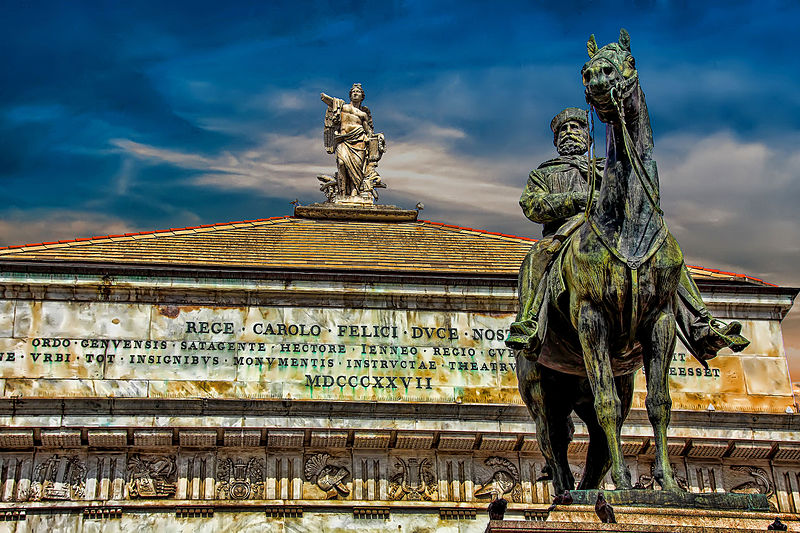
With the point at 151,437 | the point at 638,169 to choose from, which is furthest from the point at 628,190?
the point at 151,437

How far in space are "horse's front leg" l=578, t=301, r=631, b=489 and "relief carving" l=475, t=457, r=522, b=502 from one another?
1335cm

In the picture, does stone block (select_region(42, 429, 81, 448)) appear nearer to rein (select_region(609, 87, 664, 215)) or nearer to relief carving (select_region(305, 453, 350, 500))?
relief carving (select_region(305, 453, 350, 500))

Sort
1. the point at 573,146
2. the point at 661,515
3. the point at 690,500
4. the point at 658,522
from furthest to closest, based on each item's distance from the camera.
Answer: the point at 573,146
the point at 690,500
the point at 661,515
the point at 658,522

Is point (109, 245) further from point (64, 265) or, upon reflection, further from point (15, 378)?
point (15, 378)

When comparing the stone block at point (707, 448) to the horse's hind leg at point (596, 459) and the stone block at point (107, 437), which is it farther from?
the horse's hind leg at point (596, 459)

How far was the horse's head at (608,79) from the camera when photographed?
945 cm

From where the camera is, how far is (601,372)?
9.43m

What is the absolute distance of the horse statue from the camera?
938 cm

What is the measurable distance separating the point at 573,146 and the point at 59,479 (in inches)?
548

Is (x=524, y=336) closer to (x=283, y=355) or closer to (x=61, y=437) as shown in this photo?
(x=61, y=437)

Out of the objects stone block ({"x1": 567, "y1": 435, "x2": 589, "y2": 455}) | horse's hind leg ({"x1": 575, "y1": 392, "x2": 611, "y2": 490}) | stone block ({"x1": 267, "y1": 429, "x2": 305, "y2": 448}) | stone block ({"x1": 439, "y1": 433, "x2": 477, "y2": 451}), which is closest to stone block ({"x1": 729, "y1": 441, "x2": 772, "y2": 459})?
stone block ({"x1": 567, "y1": 435, "x2": 589, "y2": 455})

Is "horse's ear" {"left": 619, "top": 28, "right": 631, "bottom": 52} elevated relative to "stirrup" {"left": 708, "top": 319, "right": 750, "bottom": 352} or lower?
elevated

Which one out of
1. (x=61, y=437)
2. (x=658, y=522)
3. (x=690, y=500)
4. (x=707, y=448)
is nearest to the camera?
(x=658, y=522)

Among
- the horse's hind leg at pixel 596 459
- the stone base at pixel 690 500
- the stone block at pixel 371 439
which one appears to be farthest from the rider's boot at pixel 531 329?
the stone block at pixel 371 439
